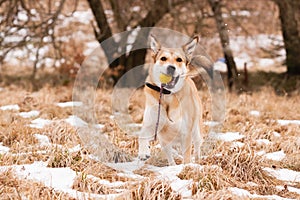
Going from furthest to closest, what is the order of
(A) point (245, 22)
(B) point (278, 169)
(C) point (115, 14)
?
(A) point (245, 22)
(C) point (115, 14)
(B) point (278, 169)

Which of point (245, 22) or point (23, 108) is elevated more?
point (245, 22)

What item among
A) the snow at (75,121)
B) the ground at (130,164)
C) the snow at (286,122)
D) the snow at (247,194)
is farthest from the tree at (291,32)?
the snow at (247,194)

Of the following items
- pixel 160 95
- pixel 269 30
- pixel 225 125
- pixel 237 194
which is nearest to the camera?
pixel 237 194

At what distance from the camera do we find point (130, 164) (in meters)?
4.54

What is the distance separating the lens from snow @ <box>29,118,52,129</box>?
5.93m

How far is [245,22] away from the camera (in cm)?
1602

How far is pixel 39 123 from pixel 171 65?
2.78 metres

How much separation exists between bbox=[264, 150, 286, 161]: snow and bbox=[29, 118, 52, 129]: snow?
2679mm

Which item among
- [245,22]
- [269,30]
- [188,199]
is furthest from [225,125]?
[245,22]

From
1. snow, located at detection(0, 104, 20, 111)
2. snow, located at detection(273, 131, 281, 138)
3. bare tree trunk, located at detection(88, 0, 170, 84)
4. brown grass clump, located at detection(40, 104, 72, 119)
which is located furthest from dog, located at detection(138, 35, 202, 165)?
bare tree trunk, located at detection(88, 0, 170, 84)

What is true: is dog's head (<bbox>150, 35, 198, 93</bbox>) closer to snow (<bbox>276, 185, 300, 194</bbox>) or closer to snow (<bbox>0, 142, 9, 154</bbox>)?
snow (<bbox>276, 185, 300, 194</bbox>)

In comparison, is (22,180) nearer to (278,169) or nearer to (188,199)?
(188,199)

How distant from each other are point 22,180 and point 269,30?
40.6ft

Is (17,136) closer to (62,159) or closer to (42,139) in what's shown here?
(42,139)
